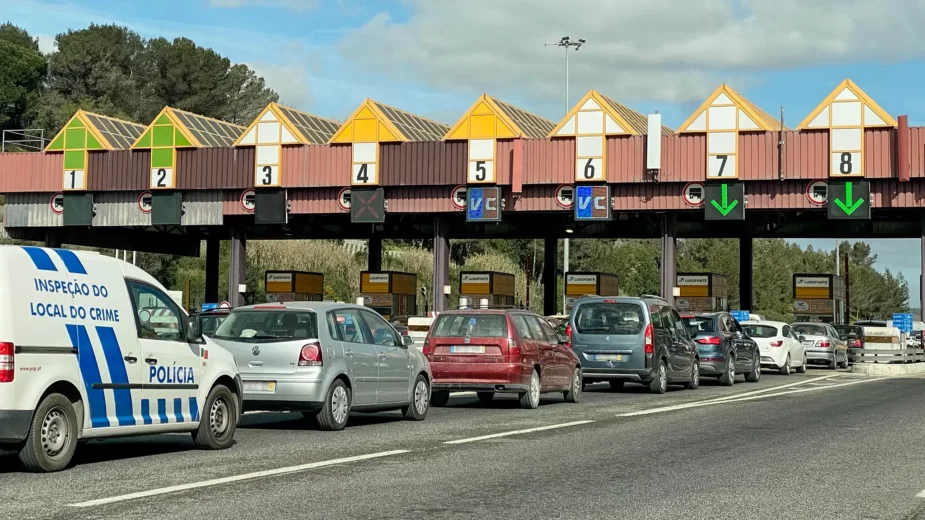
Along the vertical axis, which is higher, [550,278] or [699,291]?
[550,278]

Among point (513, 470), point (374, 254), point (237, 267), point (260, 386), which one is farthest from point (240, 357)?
point (374, 254)

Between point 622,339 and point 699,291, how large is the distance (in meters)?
36.8

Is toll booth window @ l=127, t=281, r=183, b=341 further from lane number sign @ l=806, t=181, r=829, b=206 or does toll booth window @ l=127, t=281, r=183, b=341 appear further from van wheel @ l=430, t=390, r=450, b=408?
lane number sign @ l=806, t=181, r=829, b=206

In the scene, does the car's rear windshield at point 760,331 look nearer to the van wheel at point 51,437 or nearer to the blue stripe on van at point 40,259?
the van wheel at point 51,437

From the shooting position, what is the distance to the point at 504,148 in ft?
159

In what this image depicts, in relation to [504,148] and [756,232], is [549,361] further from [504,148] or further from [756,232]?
[756,232]

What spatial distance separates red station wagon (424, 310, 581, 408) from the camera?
19469 mm

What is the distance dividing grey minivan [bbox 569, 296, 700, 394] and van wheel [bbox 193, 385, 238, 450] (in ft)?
36.6

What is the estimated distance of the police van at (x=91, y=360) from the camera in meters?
10.2

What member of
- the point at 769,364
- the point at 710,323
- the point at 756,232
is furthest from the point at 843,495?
the point at 756,232

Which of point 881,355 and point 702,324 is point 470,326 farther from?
point 881,355

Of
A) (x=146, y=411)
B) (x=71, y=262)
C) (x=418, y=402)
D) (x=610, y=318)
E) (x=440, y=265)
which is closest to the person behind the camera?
(x=71, y=262)

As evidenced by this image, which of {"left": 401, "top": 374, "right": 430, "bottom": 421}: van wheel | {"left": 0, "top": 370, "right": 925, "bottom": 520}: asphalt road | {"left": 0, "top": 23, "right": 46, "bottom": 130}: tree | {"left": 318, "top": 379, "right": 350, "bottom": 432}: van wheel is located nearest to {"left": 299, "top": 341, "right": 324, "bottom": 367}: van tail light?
{"left": 318, "top": 379, "right": 350, "bottom": 432}: van wheel

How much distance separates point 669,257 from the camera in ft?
155
